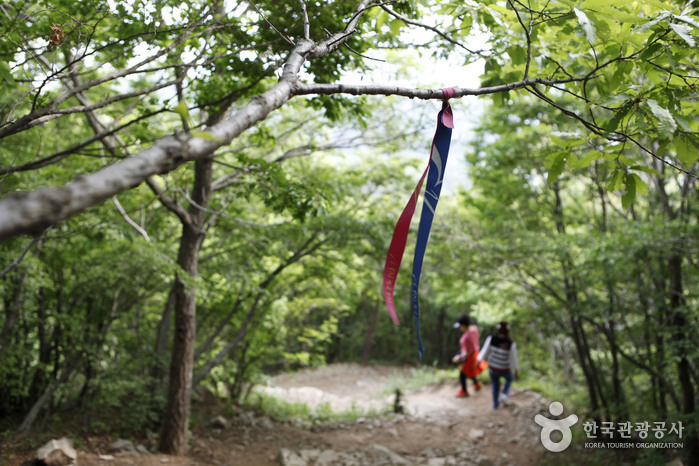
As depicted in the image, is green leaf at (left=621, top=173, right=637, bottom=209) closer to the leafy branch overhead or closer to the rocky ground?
the leafy branch overhead

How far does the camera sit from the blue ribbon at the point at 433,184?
195 cm

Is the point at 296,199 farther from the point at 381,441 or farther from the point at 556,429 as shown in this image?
the point at 556,429

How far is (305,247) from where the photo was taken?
704 centimetres

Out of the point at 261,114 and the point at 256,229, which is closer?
the point at 261,114

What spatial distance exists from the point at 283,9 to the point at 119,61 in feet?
4.56

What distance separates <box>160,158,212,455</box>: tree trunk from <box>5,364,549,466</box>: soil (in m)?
0.30

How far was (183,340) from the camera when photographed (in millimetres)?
5617

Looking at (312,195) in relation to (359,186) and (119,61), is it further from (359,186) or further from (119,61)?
(359,186)

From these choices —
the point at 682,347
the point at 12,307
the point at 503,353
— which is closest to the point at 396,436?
the point at 503,353

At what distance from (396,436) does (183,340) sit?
13.6ft

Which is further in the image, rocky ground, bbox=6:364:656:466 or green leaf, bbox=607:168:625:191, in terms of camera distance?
rocky ground, bbox=6:364:656:466

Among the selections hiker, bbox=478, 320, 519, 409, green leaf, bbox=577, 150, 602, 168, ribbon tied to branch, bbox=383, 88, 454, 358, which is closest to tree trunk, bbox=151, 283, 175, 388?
hiker, bbox=478, 320, 519, 409

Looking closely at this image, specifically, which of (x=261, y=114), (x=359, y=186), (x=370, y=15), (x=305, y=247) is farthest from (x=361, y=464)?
(x=261, y=114)

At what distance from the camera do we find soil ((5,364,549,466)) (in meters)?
5.95
